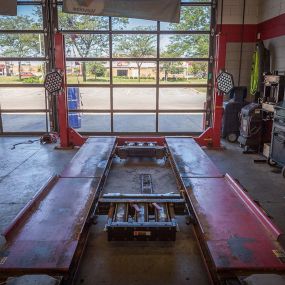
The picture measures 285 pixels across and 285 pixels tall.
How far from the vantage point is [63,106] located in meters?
6.02

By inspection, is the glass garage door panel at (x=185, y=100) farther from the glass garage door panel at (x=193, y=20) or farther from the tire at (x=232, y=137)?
the glass garage door panel at (x=193, y=20)

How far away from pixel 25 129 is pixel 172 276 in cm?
689

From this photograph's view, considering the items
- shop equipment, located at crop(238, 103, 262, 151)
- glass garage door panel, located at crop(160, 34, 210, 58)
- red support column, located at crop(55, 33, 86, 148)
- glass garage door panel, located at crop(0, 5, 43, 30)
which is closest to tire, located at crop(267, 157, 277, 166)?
shop equipment, located at crop(238, 103, 262, 151)

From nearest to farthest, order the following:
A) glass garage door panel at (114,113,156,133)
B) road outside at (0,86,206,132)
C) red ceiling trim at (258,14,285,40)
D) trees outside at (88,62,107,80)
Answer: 1. red ceiling trim at (258,14,285,40)
2. trees outside at (88,62,107,80)
3. road outside at (0,86,206,132)
4. glass garage door panel at (114,113,156,133)

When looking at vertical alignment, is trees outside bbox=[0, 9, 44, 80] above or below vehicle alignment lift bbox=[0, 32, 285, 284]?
above

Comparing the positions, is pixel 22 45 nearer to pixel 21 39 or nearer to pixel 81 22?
pixel 21 39

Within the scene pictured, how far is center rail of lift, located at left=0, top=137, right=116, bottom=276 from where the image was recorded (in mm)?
2051

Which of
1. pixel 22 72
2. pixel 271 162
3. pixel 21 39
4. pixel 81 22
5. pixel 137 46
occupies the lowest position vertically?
pixel 271 162

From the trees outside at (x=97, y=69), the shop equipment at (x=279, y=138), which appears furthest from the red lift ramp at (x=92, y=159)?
the shop equipment at (x=279, y=138)

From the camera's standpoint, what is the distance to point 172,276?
2244 millimetres

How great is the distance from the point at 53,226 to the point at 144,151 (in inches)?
113

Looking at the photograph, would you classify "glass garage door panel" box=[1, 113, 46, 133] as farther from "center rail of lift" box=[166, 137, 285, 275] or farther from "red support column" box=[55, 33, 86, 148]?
"center rail of lift" box=[166, 137, 285, 275]

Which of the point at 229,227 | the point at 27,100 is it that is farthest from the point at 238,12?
the point at 27,100

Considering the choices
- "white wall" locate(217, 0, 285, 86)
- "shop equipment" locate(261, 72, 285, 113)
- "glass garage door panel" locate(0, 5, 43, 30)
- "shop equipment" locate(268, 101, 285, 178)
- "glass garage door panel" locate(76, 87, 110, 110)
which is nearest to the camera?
"shop equipment" locate(268, 101, 285, 178)
